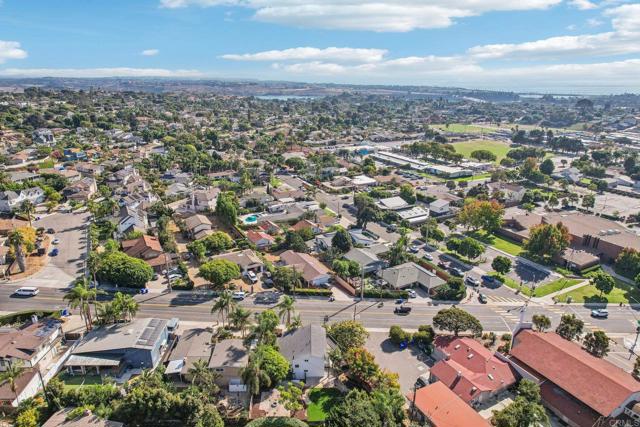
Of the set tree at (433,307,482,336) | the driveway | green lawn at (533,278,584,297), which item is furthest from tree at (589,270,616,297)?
the driveway

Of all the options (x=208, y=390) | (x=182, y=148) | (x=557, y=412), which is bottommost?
(x=557, y=412)

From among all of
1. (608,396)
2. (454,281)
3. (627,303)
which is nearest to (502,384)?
(608,396)

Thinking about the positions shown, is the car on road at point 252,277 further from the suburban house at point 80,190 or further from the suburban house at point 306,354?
the suburban house at point 80,190

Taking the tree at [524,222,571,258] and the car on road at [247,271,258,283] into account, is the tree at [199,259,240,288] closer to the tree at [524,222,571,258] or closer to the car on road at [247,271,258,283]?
the car on road at [247,271,258,283]

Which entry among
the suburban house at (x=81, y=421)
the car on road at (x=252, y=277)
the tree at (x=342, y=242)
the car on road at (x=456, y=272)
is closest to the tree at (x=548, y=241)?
the car on road at (x=456, y=272)

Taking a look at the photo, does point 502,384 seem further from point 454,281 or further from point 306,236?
point 306,236

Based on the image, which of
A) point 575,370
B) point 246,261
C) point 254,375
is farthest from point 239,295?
point 575,370
